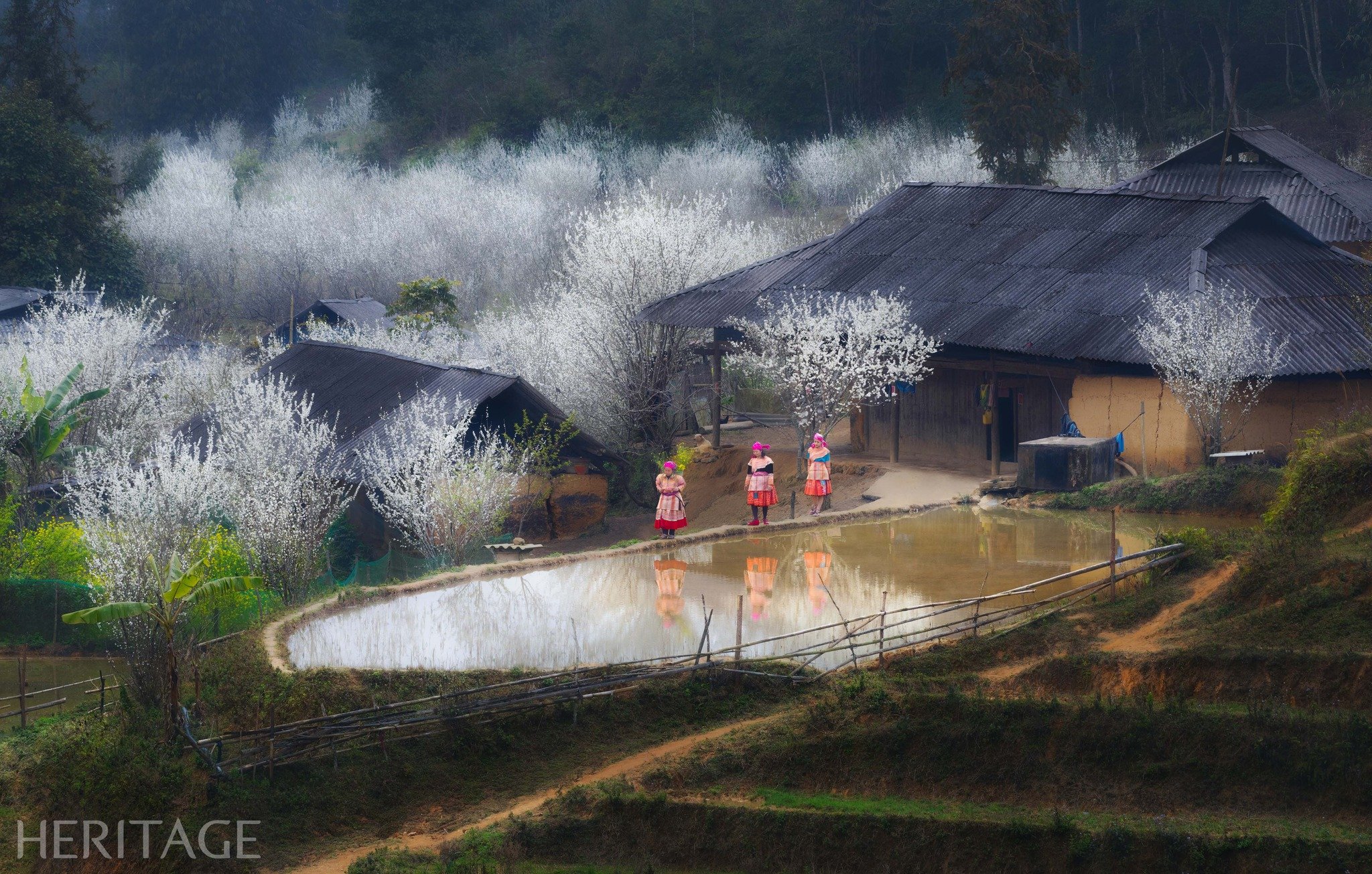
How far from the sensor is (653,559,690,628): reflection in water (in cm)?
1692

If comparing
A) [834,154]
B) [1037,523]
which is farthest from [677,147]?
[1037,523]

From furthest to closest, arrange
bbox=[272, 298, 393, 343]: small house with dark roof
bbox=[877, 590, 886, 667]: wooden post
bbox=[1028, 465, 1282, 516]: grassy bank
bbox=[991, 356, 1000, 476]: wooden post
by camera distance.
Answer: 1. bbox=[272, 298, 393, 343]: small house with dark roof
2. bbox=[991, 356, 1000, 476]: wooden post
3. bbox=[1028, 465, 1282, 516]: grassy bank
4. bbox=[877, 590, 886, 667]: wooden post

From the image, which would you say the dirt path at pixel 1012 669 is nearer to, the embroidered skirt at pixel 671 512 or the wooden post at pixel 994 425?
the embroidered skirt at pixel 671 512

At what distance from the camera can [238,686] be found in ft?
46.9

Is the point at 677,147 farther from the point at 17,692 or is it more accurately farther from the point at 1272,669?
the point at 1272,669

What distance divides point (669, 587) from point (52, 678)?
845 cm

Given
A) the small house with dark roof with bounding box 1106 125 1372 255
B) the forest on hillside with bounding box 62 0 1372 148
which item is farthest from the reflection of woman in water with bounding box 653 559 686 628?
the forest on hillside with bounding box 62 0 1372 148

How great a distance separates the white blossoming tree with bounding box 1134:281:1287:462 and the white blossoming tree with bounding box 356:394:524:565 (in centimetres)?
1041

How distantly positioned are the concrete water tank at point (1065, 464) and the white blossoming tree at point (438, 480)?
8063 millimetres

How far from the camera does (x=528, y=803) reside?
44.2 ft

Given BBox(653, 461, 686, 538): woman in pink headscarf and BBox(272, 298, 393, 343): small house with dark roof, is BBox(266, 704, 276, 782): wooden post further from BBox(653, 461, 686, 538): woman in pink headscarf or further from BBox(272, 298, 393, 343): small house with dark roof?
BBox(272, 298, 393, 343): small house with dark roof

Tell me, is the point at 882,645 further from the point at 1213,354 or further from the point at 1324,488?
the point at 1213,354

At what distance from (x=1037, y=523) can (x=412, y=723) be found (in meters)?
10.6

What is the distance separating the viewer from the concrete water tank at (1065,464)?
74.8 feet
